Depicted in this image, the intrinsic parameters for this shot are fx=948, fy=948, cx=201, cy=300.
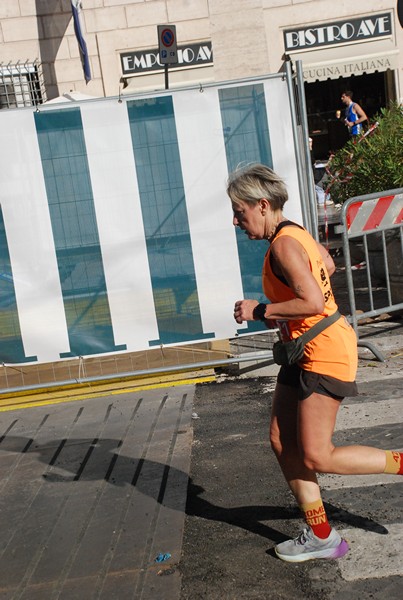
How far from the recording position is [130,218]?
298 inches

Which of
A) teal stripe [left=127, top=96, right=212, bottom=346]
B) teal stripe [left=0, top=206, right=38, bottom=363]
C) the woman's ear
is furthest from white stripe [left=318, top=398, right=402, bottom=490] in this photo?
teal stripe [left=0, top=206, right=38, bottom=363]

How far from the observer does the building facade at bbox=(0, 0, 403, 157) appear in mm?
19453

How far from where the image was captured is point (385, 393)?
22.7 ft

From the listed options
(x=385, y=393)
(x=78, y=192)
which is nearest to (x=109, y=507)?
(x=385, y=393)

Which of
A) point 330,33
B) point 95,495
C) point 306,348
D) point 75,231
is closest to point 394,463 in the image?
point 306,348

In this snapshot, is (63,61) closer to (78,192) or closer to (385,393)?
(78,192)

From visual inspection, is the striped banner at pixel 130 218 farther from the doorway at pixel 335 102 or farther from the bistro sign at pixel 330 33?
the doorway at pixel 335 102

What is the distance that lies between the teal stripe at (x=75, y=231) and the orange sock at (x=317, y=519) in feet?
12.2

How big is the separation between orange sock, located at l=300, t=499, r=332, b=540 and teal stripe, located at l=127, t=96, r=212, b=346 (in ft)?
11.7

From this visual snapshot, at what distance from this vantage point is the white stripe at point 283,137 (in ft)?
24.6

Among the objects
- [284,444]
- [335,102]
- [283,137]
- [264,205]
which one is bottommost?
[284,444]

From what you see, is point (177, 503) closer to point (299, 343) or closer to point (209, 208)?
point (299, 343)

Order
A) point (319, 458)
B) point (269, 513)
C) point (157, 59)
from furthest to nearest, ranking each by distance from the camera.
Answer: point (157, 59) → point (269, 513) → point (319, 458)

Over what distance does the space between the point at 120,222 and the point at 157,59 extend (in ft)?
42.6
